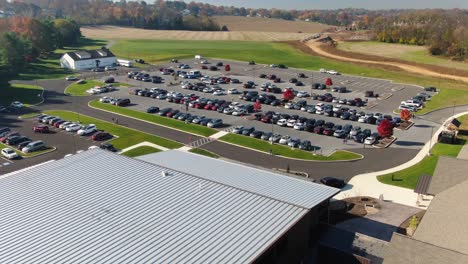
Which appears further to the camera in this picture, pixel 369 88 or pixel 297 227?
pixel 369 88

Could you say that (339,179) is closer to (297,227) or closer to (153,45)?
(297,227)

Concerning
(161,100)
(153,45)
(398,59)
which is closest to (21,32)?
(153,45)

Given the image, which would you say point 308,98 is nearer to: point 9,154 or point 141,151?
point 141,151

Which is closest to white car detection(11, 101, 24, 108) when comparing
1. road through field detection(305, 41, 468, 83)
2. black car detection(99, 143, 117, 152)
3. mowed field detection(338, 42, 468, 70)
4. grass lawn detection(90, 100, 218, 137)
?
grass lawn detection(90, 100, 218, 137)

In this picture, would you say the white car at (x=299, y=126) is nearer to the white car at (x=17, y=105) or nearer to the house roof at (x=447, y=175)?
the house roof at (x=447, y=175)

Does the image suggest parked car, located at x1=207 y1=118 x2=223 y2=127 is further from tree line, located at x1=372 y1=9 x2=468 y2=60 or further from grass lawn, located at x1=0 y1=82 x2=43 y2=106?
tree line, located at x1=372 y1=9 x2=468 y2=60

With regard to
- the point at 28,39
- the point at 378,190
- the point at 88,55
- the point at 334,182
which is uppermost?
the point at 28,39

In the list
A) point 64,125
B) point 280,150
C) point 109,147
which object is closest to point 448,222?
point 280,150
